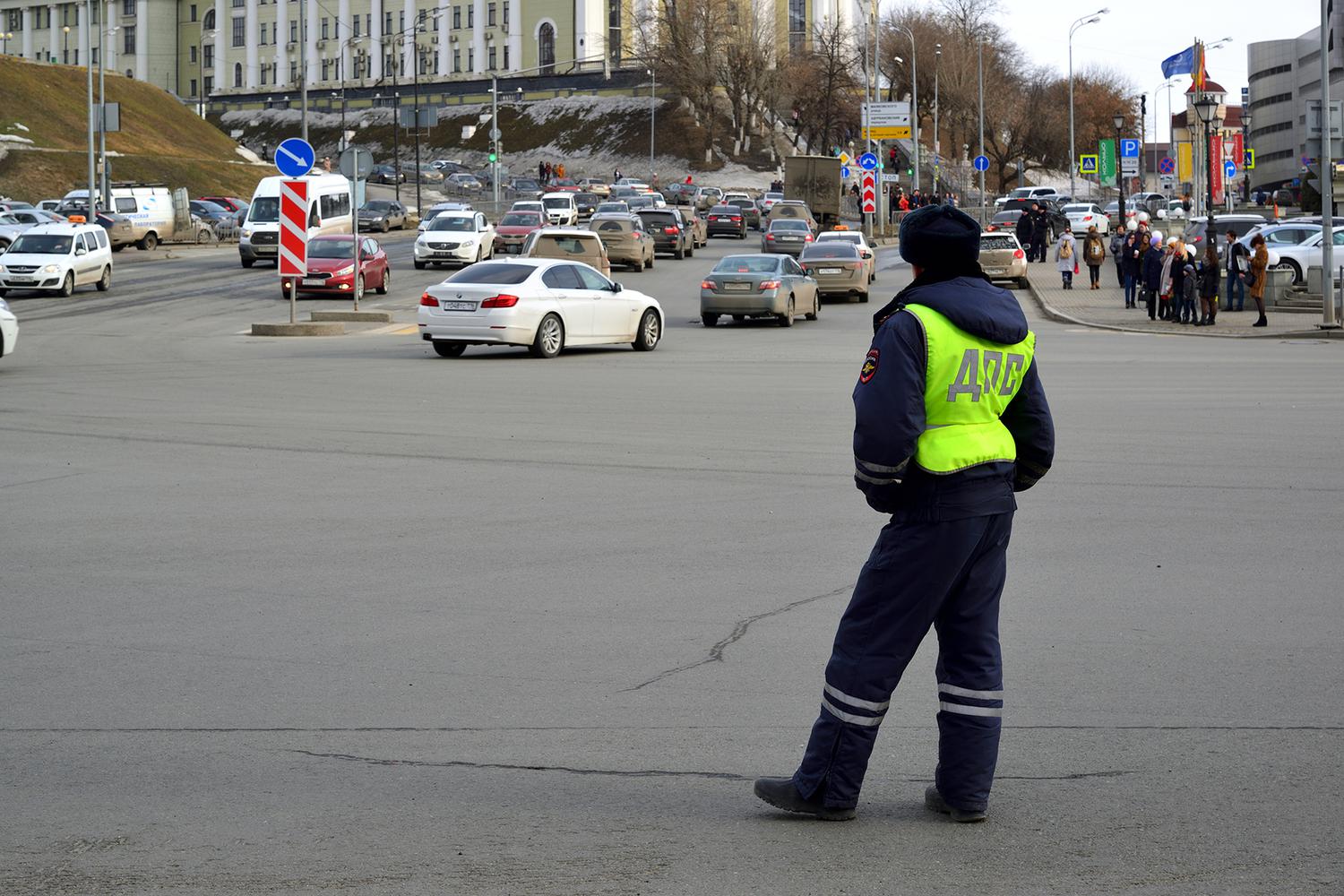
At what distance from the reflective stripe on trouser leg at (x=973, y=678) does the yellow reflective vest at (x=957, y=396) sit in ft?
0.76

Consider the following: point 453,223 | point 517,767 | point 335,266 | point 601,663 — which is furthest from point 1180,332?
point 517,767

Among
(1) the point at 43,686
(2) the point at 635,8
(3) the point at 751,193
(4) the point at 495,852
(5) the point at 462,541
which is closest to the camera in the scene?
(4) the point at 495,852

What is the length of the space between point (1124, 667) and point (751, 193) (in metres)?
110

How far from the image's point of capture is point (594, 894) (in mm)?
4371

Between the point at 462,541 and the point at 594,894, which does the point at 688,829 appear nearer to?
the point at 594,894

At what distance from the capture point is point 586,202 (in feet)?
272

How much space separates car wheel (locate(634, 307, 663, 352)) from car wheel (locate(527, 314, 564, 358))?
5.92 feet

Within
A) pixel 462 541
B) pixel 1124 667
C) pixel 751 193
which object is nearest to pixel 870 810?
pixel 1124 667

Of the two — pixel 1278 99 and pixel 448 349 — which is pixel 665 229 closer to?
pixel 448 349

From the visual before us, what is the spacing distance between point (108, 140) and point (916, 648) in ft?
319

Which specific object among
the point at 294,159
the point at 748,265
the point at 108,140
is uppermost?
the point at 108,140

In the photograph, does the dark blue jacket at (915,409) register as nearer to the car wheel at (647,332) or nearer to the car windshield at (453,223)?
the car wheel at (647,332)

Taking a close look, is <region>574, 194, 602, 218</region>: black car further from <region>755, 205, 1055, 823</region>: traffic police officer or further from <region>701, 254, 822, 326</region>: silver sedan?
<region>755, 205, 1055, 823</region>: traffic police officer

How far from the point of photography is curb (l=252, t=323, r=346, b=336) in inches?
1209
